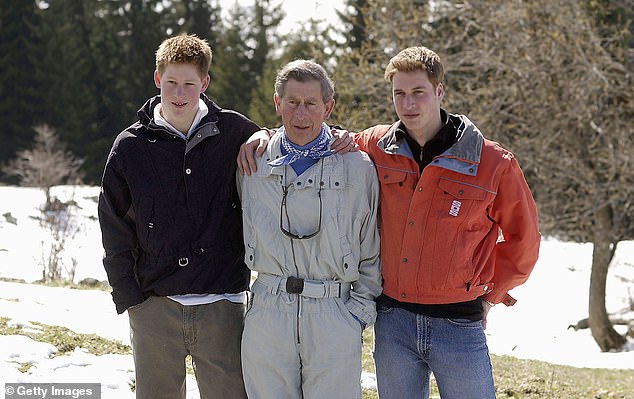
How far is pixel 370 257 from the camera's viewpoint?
3.39 metres

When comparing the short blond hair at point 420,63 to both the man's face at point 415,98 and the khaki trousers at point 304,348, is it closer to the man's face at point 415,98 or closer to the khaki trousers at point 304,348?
the man's face at point 415,98

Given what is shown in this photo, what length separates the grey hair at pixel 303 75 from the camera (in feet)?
10.7

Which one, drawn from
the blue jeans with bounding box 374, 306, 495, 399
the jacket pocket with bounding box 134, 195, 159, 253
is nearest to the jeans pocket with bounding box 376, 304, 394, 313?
the blue jeans with bounding box 374, 306, 495, 399

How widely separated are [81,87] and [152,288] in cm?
3252

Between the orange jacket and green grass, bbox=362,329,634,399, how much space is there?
2.23 metres

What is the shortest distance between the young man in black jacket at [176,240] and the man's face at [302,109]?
0.44 metres

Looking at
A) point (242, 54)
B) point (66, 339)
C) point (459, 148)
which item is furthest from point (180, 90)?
point (242, 54)

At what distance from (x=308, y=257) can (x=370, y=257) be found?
0.94 ft

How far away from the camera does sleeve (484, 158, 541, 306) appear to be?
11.2 feet

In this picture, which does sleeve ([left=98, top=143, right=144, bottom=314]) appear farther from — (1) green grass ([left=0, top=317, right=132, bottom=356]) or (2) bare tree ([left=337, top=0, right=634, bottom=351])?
(2) bare tree ([left=337, top=0, right=634, bottom=351])

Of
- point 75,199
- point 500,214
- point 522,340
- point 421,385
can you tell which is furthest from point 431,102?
point 75,199

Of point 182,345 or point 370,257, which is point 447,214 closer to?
point 370,257

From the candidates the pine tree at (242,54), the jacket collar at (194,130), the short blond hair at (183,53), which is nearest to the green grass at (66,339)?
the jacket collar at (194,130)

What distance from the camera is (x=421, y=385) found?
3.41m
